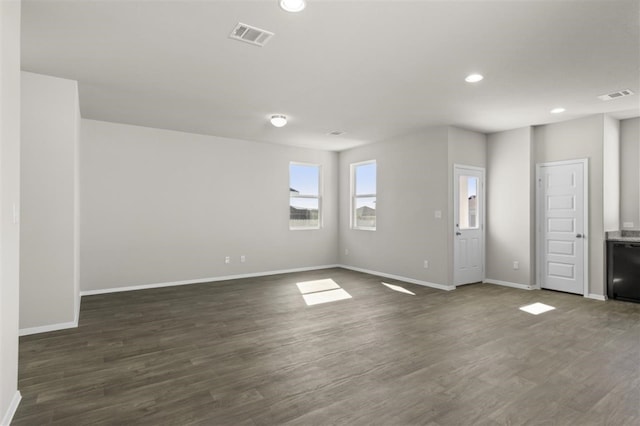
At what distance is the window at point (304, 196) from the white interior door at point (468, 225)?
308 centimetres

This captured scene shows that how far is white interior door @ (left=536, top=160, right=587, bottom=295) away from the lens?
5152 mm

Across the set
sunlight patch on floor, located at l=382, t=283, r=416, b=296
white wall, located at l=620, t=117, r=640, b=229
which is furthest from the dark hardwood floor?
white wall, located at l=620, t=117, r=640, b=229

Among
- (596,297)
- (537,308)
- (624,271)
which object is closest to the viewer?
(537,308)

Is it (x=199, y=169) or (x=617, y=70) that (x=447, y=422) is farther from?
(x=199, y=169)

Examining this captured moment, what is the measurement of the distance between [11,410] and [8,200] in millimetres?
1276

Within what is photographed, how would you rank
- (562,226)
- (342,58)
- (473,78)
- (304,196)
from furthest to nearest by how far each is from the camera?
(304,196), (562,226), (473,78), (342,58)

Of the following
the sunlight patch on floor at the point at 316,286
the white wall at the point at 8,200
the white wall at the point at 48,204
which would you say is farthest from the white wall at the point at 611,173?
the white wall at the point at 48,204

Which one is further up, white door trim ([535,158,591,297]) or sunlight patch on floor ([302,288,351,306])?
white door trim ([535,158,591,297])

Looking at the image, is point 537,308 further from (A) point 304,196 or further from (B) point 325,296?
(A) point 304,196

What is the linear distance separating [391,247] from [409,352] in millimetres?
3619

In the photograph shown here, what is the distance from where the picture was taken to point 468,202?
5.93m

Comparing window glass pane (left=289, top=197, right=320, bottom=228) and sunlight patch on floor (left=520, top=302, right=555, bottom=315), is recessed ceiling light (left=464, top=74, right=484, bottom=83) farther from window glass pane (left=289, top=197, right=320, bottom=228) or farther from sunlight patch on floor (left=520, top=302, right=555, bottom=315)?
window glass pane (left=289, top=197, right=320, bottom=228)

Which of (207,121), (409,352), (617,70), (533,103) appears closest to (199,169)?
(207,121)

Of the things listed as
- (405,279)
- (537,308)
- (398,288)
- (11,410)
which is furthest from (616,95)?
(11,410)
